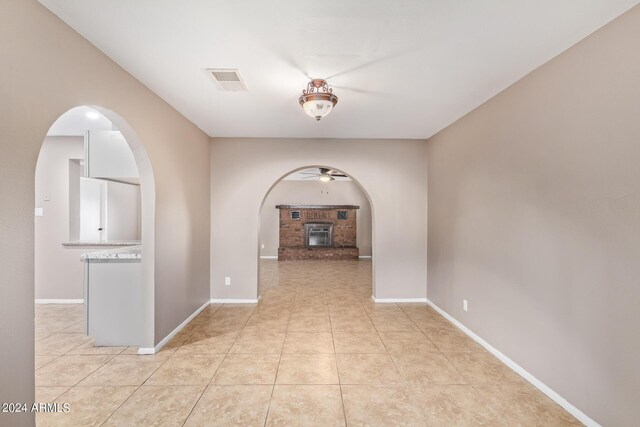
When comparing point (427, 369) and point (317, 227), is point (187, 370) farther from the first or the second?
point (317, 227)

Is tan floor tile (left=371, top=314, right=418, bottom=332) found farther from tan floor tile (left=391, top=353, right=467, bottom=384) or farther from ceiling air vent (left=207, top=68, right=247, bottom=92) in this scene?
ceiling air vent (left=207, top=68, right=247, bottom=92)

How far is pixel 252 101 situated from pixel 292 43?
1.13m

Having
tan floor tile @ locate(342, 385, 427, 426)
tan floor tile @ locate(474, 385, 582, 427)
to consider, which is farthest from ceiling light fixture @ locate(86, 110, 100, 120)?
tan floor tile @ locate(474, 385, 582, 427)

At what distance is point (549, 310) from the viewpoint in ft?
7.03

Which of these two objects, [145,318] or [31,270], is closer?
[31,270]

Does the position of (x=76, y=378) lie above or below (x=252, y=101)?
below

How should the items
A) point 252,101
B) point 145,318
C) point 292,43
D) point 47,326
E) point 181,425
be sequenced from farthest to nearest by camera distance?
point 47,326, point 252,101, point 145,318, point 292,43, point 181,425

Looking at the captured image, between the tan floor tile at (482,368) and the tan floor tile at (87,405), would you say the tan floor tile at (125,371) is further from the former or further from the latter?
the tan floor tile at (482,368)

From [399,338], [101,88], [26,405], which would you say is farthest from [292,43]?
[399,338]

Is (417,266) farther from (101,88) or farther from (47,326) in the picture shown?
(47,326)

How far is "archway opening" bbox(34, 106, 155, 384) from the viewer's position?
2.78 metres

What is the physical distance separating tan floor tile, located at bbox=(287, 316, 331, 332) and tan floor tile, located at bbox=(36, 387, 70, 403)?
6.56ft

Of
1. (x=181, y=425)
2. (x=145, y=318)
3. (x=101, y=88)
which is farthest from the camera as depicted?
(x=145, y=318)

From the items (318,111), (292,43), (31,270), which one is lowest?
(31,270)
